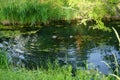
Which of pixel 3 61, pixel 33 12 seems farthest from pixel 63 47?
pixel 3 61

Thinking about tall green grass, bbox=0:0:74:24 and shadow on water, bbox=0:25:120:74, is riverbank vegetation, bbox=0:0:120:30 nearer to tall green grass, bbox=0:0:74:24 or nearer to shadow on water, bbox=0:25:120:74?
tall green grass, bbox=0:0:74:24

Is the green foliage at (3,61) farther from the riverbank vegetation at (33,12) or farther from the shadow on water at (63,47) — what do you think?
the riverbank vegetation at (33,12)

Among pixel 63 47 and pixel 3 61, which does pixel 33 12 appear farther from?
pixel 3 61

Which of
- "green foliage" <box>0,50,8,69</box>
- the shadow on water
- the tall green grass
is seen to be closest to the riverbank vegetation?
the tall green grass

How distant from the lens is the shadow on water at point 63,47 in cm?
1459

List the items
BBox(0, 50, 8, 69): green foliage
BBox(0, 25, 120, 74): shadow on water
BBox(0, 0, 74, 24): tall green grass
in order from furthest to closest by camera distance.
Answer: BBox(0, 0, 74, 24): tall green grass
BBox(0, 25, 120, 74): shadow on water
BBox(0, 50, 8, 69): green foliage

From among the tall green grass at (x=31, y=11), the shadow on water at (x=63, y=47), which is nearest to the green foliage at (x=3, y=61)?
the shadow on water at (x=63, y=47)

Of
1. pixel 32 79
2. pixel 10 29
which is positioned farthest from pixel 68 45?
pixel 32 79

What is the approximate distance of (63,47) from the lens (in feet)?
55.9

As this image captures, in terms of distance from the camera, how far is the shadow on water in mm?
14594

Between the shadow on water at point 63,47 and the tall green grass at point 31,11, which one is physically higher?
the tall green grass at point 31,11

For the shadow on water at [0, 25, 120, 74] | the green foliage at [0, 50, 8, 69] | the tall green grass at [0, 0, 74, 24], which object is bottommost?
the shadow on water at [0, 25, 120, 74]

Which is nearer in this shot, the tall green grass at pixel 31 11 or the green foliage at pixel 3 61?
the green foliage at pixel 3 61

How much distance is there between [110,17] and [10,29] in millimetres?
6770
